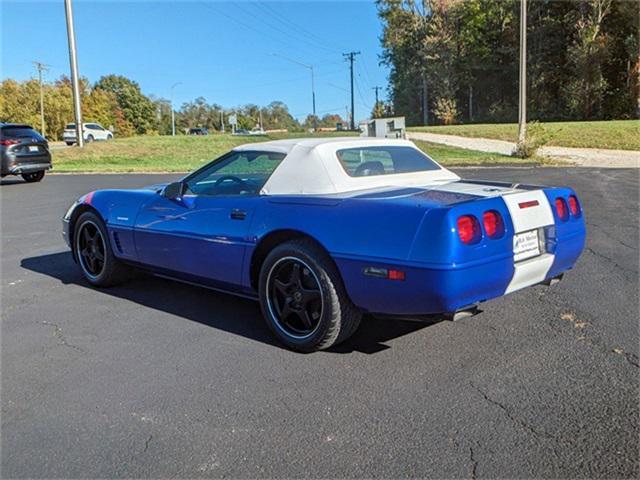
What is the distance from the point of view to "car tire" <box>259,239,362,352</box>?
3512 mm

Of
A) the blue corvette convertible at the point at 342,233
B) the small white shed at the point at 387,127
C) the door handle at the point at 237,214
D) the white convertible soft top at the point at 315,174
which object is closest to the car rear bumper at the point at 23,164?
the small white shed at the point at 387,127

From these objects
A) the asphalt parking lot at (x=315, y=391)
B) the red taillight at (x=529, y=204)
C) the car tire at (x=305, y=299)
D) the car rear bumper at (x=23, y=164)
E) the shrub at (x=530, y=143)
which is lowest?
the asphalt parking lot at (x=315, y=391)

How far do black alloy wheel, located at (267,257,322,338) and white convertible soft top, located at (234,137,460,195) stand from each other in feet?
1.74

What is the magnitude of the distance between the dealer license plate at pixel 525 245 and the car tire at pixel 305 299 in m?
1.02

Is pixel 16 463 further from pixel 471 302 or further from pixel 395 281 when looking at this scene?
pixel 471 302

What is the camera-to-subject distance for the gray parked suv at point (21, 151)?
15203mm

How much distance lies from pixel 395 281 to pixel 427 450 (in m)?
0.97

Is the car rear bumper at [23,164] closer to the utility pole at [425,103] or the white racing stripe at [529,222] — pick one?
the white racing stripe at [529,222]

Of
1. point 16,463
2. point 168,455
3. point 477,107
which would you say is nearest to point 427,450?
→ point 168,455

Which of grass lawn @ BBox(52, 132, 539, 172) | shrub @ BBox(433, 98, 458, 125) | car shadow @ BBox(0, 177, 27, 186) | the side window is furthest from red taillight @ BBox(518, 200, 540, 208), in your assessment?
shrub @ BBox(433, 98, 458, 125)

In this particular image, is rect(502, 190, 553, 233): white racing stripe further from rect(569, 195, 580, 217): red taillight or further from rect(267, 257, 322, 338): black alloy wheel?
rect(267, 257, 322, 338): black alloy wheel

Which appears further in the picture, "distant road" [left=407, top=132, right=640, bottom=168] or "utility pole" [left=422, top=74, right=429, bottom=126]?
"utility pole" [left=422, top=74, right=429, bottom=126]

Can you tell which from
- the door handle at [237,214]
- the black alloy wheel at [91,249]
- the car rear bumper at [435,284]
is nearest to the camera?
the car rear bumper at [435,284]

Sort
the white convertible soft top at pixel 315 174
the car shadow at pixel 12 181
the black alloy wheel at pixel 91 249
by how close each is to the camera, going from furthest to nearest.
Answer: the car shadow at pixel 12 181 < the black alloy wheel at pixel 91 249 < the white convertible soft top at pixel 315 174
